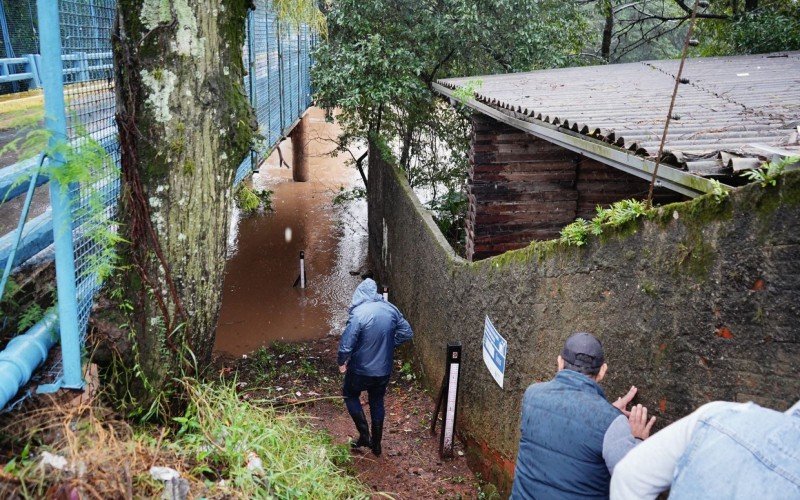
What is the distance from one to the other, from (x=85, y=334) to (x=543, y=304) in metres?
2.91

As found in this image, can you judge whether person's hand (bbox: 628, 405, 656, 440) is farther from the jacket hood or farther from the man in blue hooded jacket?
the jacket hood

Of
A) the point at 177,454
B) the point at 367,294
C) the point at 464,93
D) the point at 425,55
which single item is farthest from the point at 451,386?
the point at 425,55

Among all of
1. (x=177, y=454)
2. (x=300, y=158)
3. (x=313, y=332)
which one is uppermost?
(x=177, y=454)

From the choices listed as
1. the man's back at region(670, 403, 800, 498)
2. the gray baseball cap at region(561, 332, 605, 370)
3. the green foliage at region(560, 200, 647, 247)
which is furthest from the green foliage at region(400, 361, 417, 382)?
the man's back at region(670, 403, 800, 498)

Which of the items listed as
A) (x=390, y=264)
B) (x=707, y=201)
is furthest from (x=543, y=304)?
(x=390, y=264)

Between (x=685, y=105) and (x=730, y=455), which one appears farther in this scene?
(x=685, y=105)

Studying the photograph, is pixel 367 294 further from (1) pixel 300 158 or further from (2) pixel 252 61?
(1) pixel 300 158

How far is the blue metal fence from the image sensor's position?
3.05 metres

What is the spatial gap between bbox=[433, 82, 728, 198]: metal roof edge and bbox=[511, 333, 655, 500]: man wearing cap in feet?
3.00

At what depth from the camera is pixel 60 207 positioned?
315 centimetres

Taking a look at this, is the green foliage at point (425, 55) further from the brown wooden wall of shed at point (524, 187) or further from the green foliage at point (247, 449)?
the green foliage at point (247, 449)

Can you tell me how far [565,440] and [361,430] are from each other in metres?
3.35

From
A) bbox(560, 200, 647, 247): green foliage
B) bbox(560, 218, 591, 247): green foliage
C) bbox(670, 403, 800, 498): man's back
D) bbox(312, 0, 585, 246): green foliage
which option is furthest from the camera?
bbox(312, 0, 585, 246): green foliage

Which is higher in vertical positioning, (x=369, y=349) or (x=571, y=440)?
(x=571, y=440)
